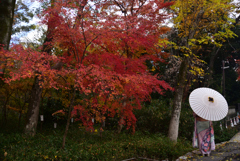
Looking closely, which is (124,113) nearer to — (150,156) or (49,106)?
(150,156)

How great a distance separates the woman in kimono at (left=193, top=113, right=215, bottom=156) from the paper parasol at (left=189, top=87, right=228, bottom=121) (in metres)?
0.78

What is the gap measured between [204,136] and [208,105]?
1268mm

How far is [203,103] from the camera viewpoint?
15.9ft

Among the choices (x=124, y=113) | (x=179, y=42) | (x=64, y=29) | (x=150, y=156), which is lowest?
(x=150, y=156)

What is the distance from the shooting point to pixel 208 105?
4824 mm

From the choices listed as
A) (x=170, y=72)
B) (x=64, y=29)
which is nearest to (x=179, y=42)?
(x=170, y=72)

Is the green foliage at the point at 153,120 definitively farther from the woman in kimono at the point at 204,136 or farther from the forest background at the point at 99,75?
the woman in kimono at the point at 204,136

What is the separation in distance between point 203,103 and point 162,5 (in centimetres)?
698

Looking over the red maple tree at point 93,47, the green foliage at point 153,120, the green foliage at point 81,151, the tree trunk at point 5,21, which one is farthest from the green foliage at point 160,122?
the tree trunk at point 5,21

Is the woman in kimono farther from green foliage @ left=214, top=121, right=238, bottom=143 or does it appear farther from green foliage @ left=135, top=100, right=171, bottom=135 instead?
green foliage @ left=214, top=121, right=238, bottom=143

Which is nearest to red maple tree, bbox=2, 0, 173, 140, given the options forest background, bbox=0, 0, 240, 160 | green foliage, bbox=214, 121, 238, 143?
forest background, bbox=0, 0, 240, 160

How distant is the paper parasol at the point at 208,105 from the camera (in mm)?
4715

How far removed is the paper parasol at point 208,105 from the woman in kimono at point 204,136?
0.78 meters

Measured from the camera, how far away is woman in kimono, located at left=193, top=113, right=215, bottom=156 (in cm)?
547
